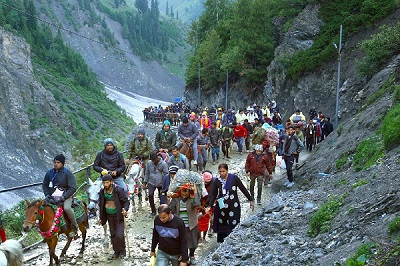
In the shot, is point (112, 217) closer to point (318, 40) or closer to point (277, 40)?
point (318, 40)

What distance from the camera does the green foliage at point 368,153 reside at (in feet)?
35.6

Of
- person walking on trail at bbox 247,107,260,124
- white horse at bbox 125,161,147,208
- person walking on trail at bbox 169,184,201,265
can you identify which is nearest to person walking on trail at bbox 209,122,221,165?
person walking on trail at bbox 247,107,260,124

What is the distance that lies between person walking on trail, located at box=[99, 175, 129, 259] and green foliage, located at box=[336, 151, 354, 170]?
6700 millimetres

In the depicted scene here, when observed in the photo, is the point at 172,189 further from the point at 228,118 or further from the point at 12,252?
the point at 228,118

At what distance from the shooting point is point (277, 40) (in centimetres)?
4456

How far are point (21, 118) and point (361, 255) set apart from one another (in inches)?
2623

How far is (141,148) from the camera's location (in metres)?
13.8

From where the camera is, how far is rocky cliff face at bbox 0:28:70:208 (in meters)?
53.7

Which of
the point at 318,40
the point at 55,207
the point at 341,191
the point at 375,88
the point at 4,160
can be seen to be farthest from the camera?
the point at 4,160

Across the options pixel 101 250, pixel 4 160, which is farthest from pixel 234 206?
pixel 4 160

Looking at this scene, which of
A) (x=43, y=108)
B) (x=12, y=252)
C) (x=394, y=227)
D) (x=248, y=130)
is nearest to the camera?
(x=394, y=227)

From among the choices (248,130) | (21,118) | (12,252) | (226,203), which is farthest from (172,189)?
(21,118)

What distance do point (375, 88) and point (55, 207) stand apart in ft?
56.3

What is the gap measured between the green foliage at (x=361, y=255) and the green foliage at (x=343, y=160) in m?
7.33
